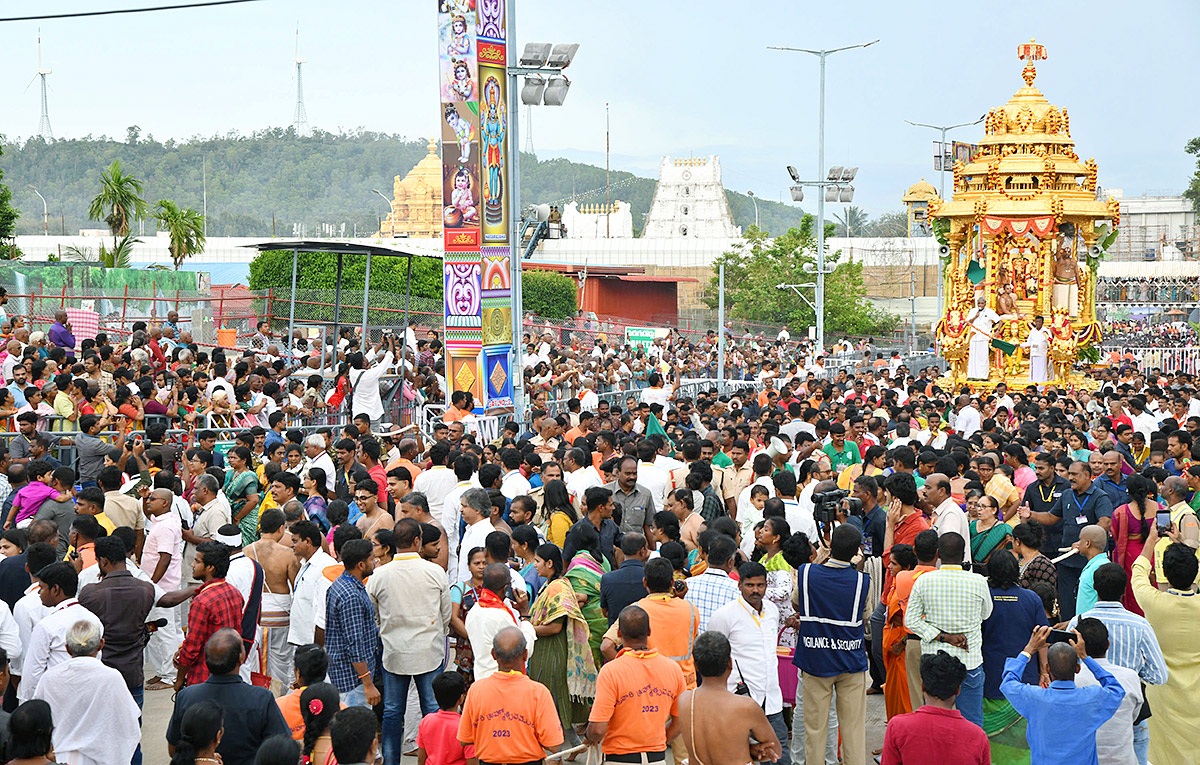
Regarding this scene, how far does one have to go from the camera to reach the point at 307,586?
24.2 feet

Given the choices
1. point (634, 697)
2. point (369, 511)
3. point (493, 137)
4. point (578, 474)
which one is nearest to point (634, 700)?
point (634, 697)

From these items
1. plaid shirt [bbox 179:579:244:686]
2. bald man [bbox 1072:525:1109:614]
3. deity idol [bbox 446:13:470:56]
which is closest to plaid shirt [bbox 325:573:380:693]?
plaid shirt [bbox 179:579:244:686]

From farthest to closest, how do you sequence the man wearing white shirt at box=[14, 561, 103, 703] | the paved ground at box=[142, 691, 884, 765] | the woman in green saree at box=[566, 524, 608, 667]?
the paved ground at box=[142, 691, 884, 765], the woman in green saree at box=[566, 524, 608, 667], the man wearing white shirt at box=[14, 561, 103, 703]

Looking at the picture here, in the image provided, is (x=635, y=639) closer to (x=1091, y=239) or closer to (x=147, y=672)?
(x=147, y=672)

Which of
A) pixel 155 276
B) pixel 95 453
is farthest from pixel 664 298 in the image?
pixel 95 453

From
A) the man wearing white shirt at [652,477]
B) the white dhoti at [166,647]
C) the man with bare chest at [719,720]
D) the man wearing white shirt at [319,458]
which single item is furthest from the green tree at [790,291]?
the man with bare chest at [719,720]

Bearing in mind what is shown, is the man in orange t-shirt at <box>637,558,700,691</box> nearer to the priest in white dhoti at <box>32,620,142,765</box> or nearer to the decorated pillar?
the priest in white dhoti at <box>32,620,142,765</box>

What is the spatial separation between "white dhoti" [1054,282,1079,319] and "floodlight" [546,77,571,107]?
1445 centimetres

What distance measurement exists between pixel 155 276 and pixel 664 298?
29.8 metres

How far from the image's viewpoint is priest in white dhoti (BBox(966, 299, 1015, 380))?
2547 cm

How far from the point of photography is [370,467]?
34.5 ft

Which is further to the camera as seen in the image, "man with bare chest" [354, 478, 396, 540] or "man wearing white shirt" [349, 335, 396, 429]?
"man wearing white shirt" [349, 335, 396, 429]

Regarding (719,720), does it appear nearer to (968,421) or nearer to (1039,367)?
(968,421)

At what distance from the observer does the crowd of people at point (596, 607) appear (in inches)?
225
